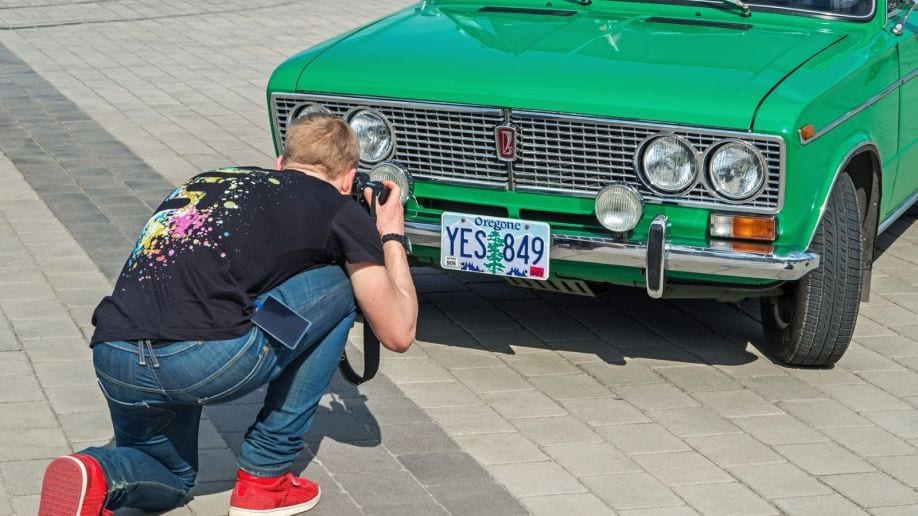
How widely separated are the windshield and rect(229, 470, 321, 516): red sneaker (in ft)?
10.6

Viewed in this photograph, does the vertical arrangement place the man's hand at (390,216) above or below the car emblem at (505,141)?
above

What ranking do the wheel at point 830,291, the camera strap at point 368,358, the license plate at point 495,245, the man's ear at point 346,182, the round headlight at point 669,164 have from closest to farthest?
the man's ear at point 346,182 → the camera strap at point 368,358 → the round headlight at point 669,164 → the license plate at point 495,245 → the wheel at point 830,291

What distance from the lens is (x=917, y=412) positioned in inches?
218

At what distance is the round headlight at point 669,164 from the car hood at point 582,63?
0.36 ft

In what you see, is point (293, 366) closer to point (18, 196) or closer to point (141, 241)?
point (141, 241)

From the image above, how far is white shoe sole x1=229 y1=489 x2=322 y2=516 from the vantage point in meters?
4.36

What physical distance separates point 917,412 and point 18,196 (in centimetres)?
520

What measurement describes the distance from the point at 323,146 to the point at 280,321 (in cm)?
55

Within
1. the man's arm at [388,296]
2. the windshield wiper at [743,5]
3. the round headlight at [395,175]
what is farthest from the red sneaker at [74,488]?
the windshield wiper at [743,5]

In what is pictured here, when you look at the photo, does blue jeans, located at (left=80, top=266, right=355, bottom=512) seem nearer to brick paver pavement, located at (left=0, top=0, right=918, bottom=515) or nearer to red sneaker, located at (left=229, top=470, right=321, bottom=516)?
red sneaker, located at (left=229, top=470, right=321, bottom=516)

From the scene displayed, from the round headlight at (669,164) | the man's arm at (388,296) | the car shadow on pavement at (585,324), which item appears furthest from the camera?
the car shadow on pavement at (585,324)

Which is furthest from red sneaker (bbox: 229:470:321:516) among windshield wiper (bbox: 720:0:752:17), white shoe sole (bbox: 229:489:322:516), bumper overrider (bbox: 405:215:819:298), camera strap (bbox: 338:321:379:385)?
windshield wiper (bbox: 720:0:752:17)

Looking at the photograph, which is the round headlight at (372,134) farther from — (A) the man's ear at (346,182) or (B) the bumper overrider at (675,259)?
(A) the man's ear at (346,182)

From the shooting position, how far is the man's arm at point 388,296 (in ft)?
13.7
